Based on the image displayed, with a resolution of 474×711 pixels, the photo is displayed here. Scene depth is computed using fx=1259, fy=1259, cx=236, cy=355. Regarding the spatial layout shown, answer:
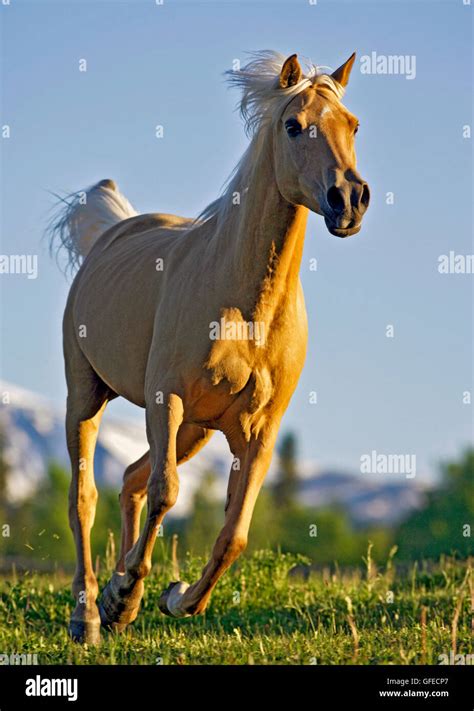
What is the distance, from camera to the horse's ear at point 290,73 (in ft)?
24.6

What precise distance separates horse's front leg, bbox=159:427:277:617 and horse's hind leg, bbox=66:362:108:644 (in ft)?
4.29

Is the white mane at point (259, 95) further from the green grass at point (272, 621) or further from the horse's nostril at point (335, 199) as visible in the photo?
the green grass at point (272, 621)

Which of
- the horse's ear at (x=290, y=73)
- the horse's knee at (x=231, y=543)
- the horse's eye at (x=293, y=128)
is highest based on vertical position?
the horse's ear at (x=290, y=73)

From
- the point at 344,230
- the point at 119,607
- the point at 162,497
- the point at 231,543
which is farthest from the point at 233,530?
the point at 344,230

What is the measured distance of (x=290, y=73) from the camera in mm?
7586

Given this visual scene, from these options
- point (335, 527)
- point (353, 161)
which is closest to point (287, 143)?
point (353, 161)

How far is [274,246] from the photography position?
25.2 feet

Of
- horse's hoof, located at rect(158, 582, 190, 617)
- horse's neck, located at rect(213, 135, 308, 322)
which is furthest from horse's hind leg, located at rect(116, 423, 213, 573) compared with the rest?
horse's neck, located at rect(213, 135, 308, 322)

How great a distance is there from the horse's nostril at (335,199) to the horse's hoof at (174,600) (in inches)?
109

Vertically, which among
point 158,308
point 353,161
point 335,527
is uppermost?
point 353,161

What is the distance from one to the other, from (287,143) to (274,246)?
2.19 feet

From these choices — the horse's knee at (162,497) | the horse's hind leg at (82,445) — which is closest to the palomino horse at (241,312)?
the horse's knee at (162,497)
